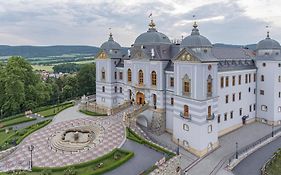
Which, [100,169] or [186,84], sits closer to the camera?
[100,169]

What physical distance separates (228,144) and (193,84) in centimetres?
1045

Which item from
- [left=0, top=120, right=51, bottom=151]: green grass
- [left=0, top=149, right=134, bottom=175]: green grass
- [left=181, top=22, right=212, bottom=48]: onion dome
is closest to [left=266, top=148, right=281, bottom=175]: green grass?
[left=0, top=149, right=134, bottom=175]: green grass

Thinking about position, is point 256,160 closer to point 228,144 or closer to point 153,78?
point 228,144

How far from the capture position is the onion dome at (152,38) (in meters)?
45.2

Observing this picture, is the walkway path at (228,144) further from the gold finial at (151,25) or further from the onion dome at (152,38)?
the gold finial at (151,25)

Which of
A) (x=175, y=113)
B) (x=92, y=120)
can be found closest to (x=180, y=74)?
(x=175, y=113)

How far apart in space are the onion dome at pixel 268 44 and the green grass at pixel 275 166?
63.9ft

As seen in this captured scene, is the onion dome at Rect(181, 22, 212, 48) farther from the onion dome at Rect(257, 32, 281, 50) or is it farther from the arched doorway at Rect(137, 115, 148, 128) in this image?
the onion dome at Rect(257, 32, 281, 50)

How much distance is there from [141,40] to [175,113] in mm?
14132

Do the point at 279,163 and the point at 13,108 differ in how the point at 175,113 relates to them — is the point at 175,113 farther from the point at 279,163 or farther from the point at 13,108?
the point at 13,108

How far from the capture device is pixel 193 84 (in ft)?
117

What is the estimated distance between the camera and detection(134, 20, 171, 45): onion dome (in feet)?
148

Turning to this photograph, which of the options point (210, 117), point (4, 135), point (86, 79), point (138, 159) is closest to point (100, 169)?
point (138, 159)

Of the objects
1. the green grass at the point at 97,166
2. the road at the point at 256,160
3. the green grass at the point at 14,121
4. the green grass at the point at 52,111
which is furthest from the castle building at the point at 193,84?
the green grass at the point at 14,121
